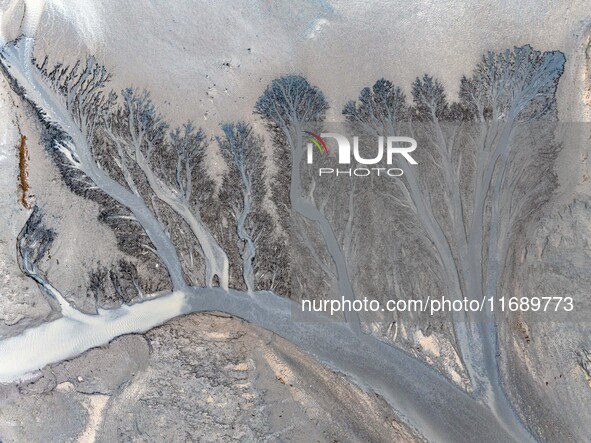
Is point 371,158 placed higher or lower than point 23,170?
higher

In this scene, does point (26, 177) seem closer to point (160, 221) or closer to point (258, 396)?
point (160, 221)

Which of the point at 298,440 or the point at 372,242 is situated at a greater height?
the point at 372,242

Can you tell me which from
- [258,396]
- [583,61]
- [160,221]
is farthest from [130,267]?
[583,61]

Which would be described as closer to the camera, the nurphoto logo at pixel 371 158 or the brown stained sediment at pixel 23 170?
the nurphoto logo at pixel 371 158

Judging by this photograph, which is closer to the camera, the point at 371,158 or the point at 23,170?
the point at 371,158
